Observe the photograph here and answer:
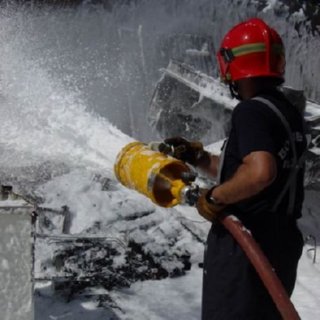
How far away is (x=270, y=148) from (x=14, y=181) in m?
3.70

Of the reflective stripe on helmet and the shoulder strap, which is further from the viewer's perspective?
the reflective stripe on helmet

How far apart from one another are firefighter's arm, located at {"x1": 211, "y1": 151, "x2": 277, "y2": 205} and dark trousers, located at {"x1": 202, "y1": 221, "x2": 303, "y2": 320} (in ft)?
0.68

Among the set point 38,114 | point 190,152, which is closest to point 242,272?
point 190,152

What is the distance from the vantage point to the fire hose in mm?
2039

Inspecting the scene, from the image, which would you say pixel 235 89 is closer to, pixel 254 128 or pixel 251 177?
pixel 254 128

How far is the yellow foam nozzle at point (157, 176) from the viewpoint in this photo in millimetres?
2408

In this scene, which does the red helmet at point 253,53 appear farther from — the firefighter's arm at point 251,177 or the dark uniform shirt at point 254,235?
the firefighter's arm at point 251,177

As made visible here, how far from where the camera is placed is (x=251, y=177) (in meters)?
1.98

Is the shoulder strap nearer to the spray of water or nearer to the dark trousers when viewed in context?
the dark trousers

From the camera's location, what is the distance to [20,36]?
823cm

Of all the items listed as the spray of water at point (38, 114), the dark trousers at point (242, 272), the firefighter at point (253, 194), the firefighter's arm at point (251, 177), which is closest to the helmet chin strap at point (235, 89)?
the firefighter at point (253, 194)

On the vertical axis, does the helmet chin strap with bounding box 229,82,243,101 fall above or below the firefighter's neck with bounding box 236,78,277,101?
below

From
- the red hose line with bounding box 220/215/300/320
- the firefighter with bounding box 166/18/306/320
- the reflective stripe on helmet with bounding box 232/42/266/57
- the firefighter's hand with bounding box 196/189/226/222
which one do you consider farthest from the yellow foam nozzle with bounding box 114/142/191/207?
the reflective stripe on helmet with bounding box 232/42/266/57

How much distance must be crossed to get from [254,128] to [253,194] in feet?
0.76
